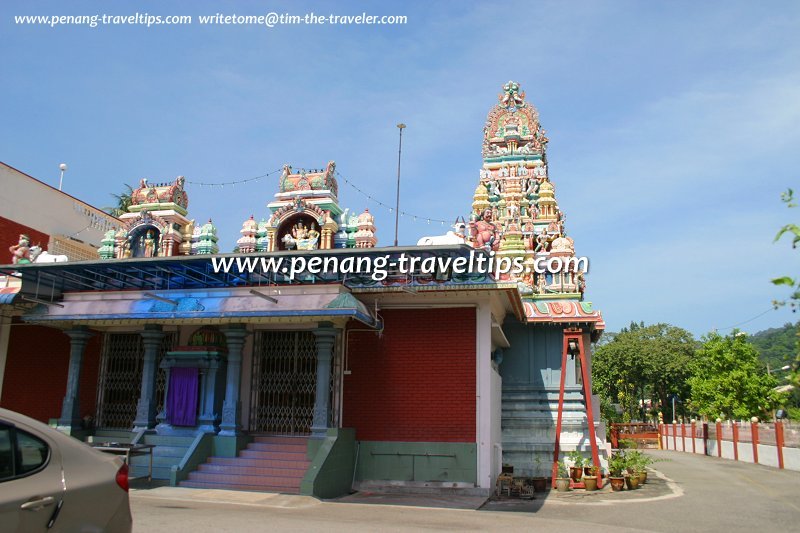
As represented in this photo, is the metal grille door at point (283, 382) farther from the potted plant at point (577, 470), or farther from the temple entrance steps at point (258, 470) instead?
the potted plant at point (577, 470)

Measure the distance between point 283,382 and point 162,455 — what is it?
129 inches

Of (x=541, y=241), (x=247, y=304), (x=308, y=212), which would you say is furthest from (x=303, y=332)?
(x=541, y=241)

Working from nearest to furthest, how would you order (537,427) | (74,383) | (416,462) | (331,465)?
(331,465)
(416,462)
(74,383)
(537,427)

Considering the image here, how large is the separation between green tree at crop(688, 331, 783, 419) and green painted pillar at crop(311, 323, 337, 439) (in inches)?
1445

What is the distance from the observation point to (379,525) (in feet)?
35.0

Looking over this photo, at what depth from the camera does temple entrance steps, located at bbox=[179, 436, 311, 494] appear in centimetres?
1482

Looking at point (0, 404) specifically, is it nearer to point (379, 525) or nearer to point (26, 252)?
point (26, 252)

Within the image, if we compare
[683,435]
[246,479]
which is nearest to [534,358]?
[246,479]

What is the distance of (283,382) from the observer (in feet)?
57.0

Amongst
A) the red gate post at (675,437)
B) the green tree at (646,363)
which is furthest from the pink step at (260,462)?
the green tree at (646,363)

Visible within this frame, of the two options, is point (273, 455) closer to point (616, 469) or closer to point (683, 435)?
point (616, 469)

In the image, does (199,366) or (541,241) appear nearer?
(199,366)

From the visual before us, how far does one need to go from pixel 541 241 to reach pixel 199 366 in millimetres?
12595

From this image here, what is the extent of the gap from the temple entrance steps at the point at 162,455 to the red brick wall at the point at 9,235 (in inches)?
413
